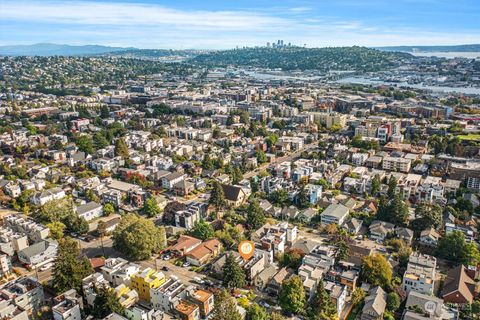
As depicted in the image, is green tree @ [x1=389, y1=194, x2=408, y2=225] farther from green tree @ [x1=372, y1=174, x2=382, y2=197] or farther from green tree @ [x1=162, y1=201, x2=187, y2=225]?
green tree @ [x1=162, y1=201, x2=187, y2=225]

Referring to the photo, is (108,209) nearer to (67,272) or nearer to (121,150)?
(67,272)

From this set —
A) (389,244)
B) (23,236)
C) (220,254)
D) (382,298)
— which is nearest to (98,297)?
(220,254)

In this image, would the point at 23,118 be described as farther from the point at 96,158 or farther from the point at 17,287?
the point at 17,287

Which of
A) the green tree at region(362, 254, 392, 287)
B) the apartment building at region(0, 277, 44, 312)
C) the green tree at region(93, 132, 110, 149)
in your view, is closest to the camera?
the apartment building at region(0, 277, 44, 312)

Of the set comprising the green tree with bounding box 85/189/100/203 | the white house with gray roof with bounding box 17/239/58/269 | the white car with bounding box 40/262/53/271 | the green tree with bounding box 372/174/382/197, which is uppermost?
the green tree with bounding box 372/174/382/197

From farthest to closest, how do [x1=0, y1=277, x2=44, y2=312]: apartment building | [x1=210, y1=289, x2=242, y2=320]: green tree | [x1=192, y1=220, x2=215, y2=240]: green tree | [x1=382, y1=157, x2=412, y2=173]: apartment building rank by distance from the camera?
[x1=382, y1=157, x2=412, y2=173]: apartment building
[x1=192, y1=220, x2=215, y2=240]: green tree
[x1=0, y1=277, x2=44, y2=312]: apartment building
[x1=210, y1=289, x2=242, y2=320]: green tree

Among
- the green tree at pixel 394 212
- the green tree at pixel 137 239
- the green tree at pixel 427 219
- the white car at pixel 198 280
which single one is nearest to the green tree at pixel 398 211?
the green tree at pixel 394 212

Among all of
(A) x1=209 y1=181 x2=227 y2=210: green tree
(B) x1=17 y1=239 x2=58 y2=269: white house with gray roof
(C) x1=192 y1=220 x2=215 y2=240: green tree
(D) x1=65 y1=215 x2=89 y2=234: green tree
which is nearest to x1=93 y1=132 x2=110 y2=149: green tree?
(D) x1=65 y1=215 x2=89 y2=234: green tree

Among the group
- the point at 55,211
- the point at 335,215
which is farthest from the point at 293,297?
the point at 55,211

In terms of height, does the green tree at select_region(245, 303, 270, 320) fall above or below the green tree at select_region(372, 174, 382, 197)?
below
